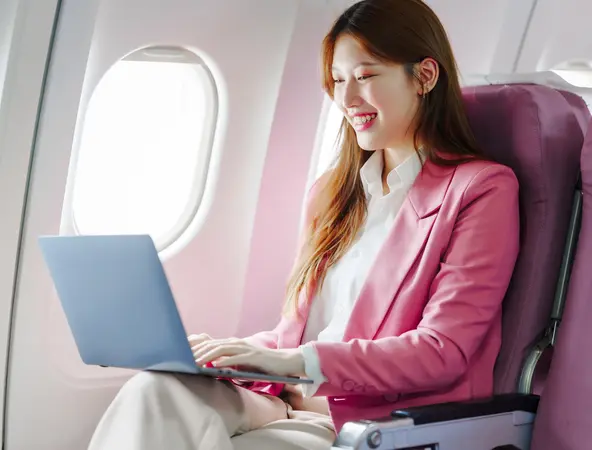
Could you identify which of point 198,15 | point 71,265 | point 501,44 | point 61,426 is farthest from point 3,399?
point 501,44

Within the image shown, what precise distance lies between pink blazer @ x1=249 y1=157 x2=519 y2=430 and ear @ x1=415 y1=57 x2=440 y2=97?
0.19 meters

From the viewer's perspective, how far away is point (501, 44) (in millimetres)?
3697

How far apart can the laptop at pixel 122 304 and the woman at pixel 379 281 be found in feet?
0.31

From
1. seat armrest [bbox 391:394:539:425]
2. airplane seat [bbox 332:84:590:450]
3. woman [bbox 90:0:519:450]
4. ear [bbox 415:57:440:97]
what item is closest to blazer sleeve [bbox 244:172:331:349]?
woman [bbox 90:0:519:450]

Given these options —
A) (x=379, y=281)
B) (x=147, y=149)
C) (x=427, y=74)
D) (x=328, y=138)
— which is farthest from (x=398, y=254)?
(x=328, y=138)

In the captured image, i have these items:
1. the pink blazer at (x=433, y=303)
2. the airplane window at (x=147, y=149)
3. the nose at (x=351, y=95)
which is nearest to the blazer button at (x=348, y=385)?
the pink blazer at (x=433, y=303)

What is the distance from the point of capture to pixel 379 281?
229cm

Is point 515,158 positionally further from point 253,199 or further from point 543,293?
point 253,199

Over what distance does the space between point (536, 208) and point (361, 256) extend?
45cm

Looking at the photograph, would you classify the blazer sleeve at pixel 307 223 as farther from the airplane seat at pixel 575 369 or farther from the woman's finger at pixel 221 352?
the airplane seat at pixel 575 369

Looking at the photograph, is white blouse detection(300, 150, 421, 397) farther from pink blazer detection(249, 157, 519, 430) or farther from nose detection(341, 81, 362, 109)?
nose detection(341, 81, 362, 109)

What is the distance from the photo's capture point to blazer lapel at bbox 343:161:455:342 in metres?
2.26

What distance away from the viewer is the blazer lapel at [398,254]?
2.26m

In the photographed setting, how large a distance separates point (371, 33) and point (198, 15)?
0.63 metres
